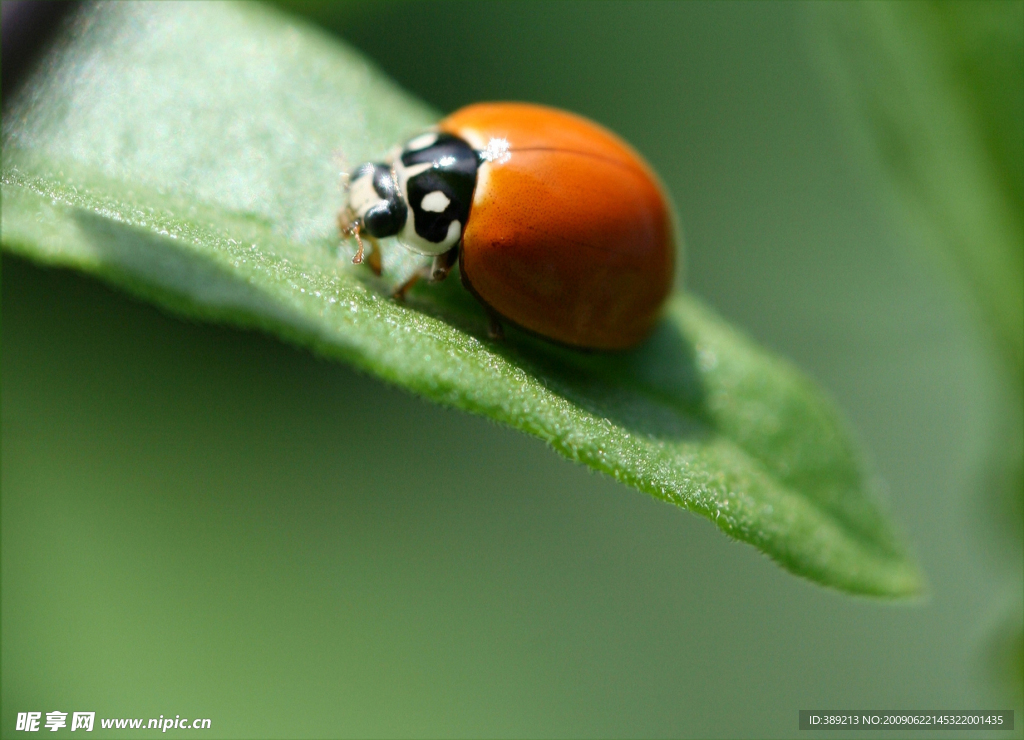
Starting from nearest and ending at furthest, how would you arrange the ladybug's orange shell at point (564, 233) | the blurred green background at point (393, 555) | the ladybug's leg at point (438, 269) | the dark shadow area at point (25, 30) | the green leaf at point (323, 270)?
the green leaf at point (323, 270) < the ladybug's orange shell at point (564, 233) < the ladybug's leg at point (438, 269) < the dark shadow area at point (25, 30) < the blurred green background at point (393, 555)

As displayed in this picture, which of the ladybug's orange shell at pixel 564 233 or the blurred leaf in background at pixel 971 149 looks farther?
the blurred leaf in background at pixel 971 149

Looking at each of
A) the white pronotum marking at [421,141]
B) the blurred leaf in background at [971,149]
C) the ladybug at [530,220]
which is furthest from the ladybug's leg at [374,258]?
the blurred leaf in background at [971,149]

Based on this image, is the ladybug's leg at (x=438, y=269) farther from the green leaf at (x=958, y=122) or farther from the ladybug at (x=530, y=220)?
the green leaf at (x=958, y=122)

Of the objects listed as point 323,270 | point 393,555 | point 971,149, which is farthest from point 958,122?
point 393,555

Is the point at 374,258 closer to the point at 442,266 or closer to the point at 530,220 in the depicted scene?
→ the point at 442,266

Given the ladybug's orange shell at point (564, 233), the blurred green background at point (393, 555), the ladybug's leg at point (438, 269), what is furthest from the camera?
the blurred green background at point (393, 555)

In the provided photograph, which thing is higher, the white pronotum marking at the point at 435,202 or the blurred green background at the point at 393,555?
the white pronotum marking at the point at 435,202
